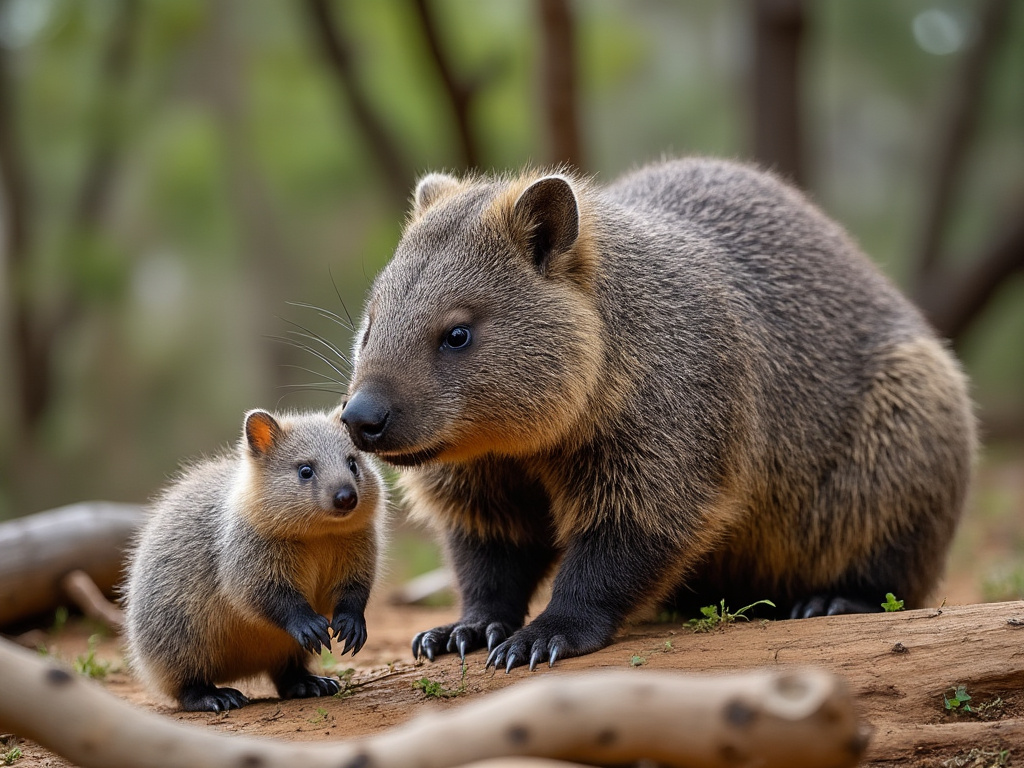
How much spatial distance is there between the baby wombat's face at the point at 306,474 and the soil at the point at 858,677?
84cm

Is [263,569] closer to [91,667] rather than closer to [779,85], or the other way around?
[91,667]

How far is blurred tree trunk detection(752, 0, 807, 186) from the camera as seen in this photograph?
12.3 meters

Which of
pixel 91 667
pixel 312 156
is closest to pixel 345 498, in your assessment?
pixel 91 667

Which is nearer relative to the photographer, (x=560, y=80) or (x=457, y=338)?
(x=457, y=338)

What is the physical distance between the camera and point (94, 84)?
1675 centimetres

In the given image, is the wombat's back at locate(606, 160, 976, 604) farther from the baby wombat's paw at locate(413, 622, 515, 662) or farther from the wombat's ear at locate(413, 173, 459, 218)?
the baby wombat's paw at locate(413, 622, 515, 662)

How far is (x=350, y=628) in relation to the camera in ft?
16.8

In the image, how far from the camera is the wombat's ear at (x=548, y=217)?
5.01m

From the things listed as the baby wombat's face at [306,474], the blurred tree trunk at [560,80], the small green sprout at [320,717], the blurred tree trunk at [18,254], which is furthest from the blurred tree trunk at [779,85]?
the blurred tree trunk at [18,254]

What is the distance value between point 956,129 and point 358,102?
9.09 meters

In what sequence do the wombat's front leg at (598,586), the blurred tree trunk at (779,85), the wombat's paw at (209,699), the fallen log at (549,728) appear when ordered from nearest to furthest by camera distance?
the fallen log at (549,728), the wombat's front leg at (598,586), the wombat's paw at (209,699), the blurred tree trunk at (779,85)

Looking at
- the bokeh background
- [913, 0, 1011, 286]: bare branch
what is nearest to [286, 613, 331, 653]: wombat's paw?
the bokeh background

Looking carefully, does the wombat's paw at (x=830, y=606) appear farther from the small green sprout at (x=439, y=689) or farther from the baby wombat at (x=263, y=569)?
the baby wombat at (x=263, y=569)

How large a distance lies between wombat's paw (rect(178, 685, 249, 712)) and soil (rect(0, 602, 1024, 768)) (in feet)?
0.19
